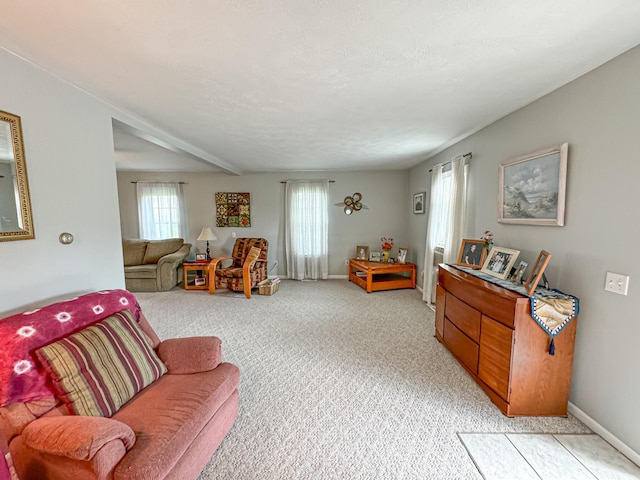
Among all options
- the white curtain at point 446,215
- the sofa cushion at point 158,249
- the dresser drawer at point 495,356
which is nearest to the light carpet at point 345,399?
the dresser drawer at point 495,356

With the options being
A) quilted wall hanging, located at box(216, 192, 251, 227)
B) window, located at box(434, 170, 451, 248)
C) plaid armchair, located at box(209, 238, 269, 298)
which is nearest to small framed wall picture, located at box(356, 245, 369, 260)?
window, located at box(434, 170, 451, 248)

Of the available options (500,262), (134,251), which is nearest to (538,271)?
(500,262)

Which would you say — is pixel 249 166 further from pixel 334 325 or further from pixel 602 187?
pixel 602 187

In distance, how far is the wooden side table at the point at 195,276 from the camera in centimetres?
506

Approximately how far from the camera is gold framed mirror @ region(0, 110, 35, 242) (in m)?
1.48

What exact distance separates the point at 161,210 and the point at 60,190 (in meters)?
4.26

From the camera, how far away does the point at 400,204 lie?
570 cm

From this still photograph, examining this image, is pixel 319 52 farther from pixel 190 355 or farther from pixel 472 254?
pixel 472 254

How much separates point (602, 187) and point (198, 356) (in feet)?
9.08

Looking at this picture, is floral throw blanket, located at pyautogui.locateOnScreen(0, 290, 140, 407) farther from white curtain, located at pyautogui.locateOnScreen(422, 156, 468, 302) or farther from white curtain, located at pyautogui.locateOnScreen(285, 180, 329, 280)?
white curtain, located at pyautogui.locateOnScreen(285, 180, 329, 280)

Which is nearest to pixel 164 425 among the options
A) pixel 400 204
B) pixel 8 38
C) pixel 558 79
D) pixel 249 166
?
pixel 8 38

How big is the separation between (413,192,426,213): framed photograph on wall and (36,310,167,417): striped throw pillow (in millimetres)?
4382

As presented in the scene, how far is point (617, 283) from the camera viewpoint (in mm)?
1604

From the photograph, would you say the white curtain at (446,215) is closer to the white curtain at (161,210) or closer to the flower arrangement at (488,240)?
the flower arrangement at (488,240)
